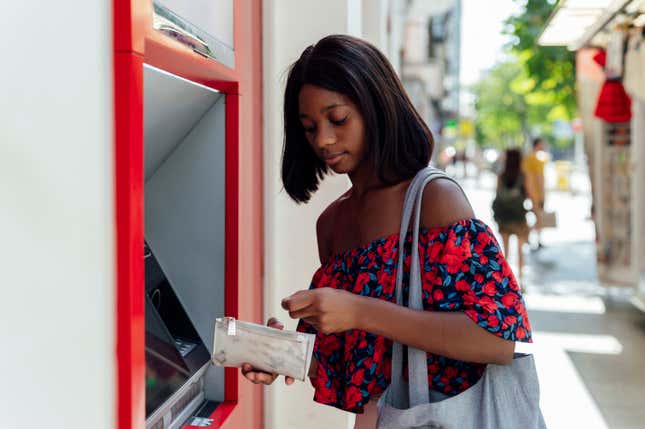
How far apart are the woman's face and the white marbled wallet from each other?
16.1 inches

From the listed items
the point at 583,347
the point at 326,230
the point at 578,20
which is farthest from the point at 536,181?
the point at 326,230

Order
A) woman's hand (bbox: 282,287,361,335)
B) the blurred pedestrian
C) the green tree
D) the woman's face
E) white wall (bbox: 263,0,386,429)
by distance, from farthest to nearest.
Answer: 1. the green tree
2. the blurred pedestrian
3. white wall (bbox: 263,0,386,429)
4. the woman's face
5. woman's hand (bbox: 282,287,361,335)

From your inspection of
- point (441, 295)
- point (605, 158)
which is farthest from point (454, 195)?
point (605, 158)

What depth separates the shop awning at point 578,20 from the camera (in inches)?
215

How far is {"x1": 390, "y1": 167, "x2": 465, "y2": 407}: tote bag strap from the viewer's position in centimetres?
145

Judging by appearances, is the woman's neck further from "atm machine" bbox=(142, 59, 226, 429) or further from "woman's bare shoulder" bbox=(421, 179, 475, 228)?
"atm machine" bbox=(142, 59, 226, 429)

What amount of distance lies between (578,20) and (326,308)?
5555mm

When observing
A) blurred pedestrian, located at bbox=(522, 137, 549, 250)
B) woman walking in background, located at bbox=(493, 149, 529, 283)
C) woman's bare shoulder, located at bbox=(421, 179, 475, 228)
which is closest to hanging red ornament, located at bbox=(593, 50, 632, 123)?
woman walking in background, located at bbox=(493, 149, 529, 283)

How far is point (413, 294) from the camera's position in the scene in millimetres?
1449

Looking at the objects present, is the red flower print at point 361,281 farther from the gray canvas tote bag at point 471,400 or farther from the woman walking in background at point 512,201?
the woman walking in background at point 512,201

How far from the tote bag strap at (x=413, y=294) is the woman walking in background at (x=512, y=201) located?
6847 millimetres

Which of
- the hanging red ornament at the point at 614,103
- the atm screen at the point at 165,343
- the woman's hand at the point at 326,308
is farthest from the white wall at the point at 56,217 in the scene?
the hanging red ornament at the point at 614,103

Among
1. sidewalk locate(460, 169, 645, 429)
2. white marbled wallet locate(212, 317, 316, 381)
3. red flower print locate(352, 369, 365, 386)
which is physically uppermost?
white marbled wallet locate(212, 317, 316, 381)

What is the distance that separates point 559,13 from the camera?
590cm
